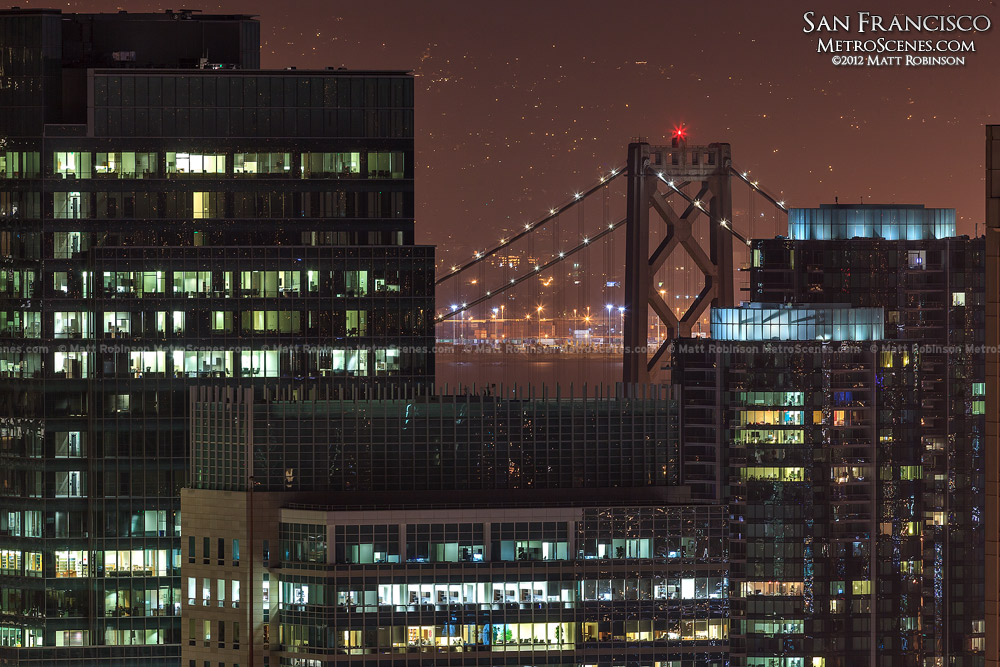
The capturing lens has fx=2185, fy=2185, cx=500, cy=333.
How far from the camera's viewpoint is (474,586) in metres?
147

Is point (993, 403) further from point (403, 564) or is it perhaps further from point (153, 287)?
point (153, 287)

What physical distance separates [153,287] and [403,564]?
4152 centimetres

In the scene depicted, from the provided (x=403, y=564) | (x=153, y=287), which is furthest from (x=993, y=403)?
(x=153, y=287)

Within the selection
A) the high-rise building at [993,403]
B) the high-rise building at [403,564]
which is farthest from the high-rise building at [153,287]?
the high-rise building at [993,403]

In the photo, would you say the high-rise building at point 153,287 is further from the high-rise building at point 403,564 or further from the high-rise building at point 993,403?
the high-rise building at point 993,403

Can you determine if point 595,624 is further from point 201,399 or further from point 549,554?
point 201,399

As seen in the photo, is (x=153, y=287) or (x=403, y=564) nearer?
(x=403, y=564)

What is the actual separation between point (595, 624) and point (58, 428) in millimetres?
53565

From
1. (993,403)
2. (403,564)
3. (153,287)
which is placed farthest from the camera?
(153,287)

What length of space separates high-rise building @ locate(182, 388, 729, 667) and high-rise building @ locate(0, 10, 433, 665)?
20.3 metres

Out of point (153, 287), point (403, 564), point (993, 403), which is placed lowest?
point (403, 564)

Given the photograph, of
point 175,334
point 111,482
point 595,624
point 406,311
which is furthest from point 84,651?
point 595,624

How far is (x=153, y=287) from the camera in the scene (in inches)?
6919

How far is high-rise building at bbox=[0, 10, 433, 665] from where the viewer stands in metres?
175
